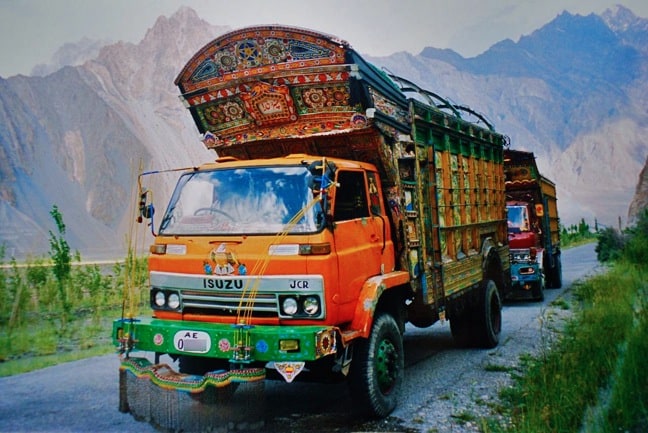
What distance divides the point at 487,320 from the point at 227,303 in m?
4.74

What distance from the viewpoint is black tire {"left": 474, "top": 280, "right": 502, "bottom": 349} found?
27.7 ft

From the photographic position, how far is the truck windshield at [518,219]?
46.1 feet

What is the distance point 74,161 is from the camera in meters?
38.7

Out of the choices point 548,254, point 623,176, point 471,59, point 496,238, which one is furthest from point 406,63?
point 496,238

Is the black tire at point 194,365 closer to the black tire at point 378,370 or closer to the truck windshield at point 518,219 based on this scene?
the black tire at point 378,370

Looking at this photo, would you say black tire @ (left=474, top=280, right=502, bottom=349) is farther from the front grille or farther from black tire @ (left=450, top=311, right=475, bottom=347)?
the front grille

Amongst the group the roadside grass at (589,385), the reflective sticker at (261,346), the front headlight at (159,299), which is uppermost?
the front headlight at (159,299)

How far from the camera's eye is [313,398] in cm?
629

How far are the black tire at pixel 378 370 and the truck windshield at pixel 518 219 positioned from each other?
904cm

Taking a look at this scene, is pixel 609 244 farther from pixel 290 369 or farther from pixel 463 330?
pixel 290 369

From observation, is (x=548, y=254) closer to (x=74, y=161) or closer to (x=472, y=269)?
(x=472, y=269)

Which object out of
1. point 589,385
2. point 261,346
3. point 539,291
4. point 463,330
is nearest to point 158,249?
point 261,346

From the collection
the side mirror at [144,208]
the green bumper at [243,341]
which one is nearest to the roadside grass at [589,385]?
the green bumper at [243,341]

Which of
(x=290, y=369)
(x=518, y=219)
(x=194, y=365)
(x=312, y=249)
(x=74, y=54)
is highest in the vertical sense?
(x=74, y=54)
